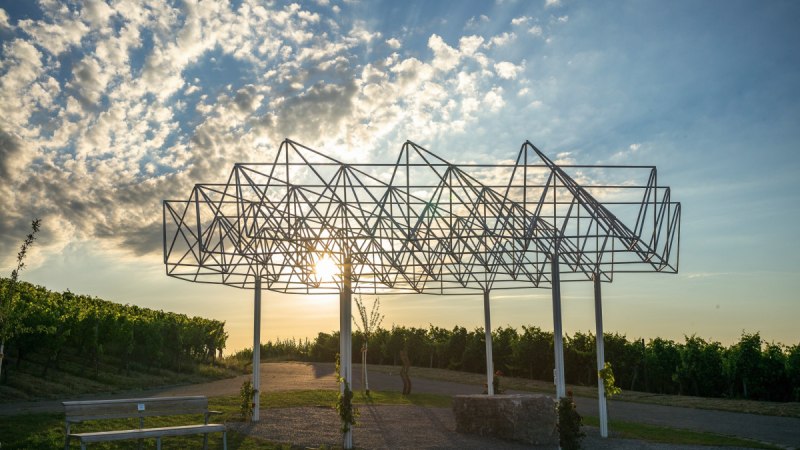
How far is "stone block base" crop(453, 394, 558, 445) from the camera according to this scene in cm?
1505

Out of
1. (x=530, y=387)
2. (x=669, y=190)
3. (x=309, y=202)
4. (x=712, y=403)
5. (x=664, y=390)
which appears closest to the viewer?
(x=309, y=202)

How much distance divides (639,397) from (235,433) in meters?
18.2

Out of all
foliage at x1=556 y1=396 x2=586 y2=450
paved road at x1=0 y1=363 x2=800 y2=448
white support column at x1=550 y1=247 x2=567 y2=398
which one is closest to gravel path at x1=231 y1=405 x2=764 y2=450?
foliage at x1=556 y1=396 x2=586 y2=450

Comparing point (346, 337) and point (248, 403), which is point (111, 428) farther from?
point (346, 337)

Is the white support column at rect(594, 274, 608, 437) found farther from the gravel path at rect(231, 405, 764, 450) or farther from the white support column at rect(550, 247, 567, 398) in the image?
the white support column at rect(550, 247, 567, 398)

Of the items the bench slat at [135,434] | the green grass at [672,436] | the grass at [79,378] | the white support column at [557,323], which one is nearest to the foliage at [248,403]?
the bench slat at [135,434]

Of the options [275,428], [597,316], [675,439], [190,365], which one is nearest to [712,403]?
[675,439]

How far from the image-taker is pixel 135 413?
42.3ft

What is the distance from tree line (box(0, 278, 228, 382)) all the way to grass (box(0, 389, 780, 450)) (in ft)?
20.5

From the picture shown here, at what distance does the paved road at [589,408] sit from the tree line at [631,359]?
3.70 m

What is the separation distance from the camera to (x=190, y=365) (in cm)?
3581

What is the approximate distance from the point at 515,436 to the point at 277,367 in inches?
962

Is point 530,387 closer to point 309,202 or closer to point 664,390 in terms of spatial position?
point 664,390

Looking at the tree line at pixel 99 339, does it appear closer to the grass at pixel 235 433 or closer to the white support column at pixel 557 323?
the grass at pixel 235 433
